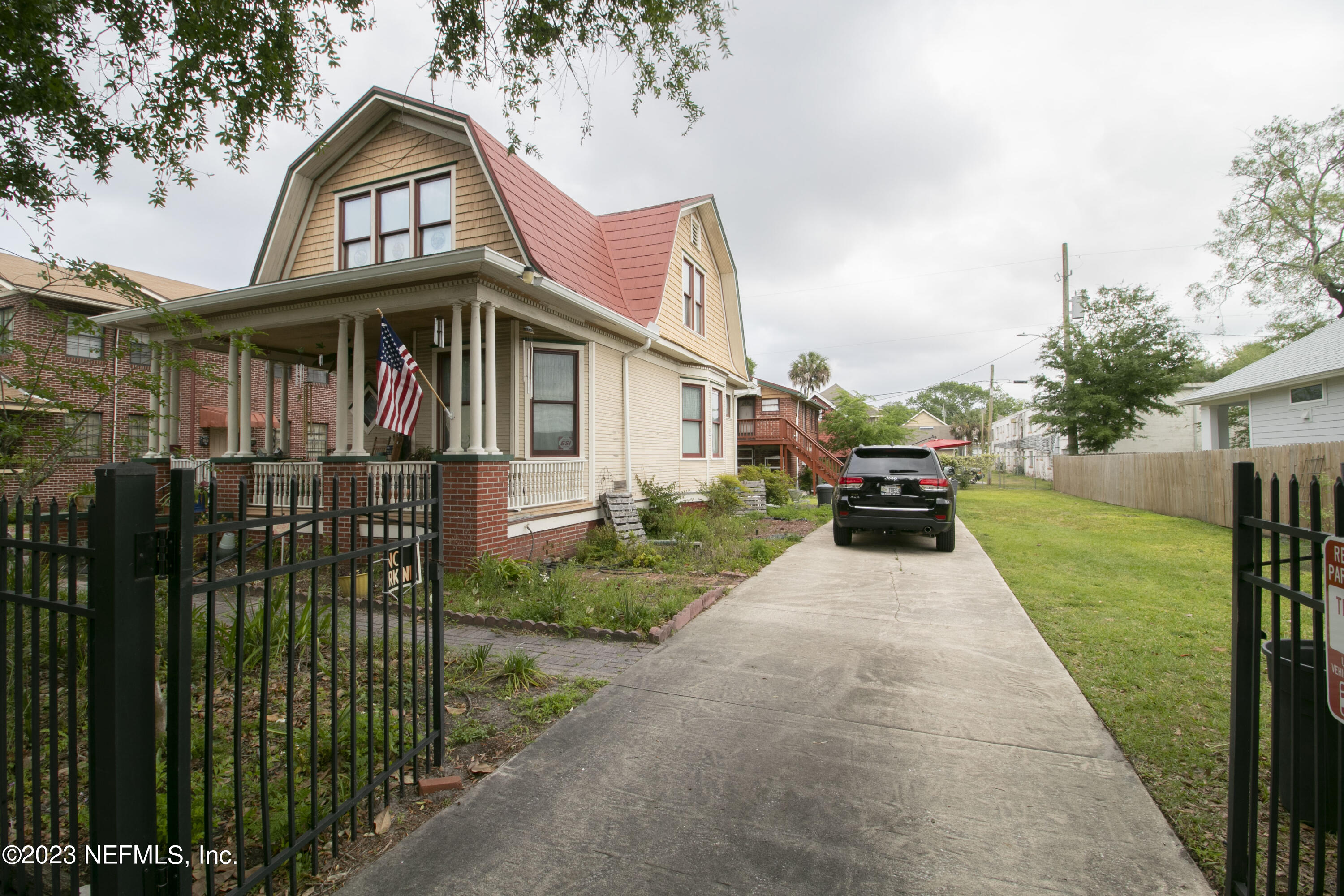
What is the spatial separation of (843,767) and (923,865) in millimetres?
801

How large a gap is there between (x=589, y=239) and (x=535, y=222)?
8.78 feet

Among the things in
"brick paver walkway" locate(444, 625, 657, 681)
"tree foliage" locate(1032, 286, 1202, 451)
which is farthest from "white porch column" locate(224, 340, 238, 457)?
"tree foliage" locate(1032, 286, 1202, 451)

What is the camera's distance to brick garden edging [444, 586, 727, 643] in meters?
5.71

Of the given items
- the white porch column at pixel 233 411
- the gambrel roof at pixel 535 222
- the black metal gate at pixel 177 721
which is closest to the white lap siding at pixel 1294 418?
the gambrel roof at pixel 535 222

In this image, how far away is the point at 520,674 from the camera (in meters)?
4.64

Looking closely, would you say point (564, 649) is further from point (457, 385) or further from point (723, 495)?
point (723, 495)

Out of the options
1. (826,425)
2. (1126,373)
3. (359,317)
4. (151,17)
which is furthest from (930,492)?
(1126,373)

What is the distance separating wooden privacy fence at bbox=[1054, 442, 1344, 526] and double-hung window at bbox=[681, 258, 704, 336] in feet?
34.2

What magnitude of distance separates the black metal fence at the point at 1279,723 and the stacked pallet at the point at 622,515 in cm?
847

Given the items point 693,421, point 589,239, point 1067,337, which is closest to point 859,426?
point 1067,337

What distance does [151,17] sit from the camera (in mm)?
5172

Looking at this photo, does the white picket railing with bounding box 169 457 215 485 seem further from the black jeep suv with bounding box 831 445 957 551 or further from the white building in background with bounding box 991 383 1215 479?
the white building in background with bounding box 991 383 1215 479

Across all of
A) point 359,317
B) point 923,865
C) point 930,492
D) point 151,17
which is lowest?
point 923,865

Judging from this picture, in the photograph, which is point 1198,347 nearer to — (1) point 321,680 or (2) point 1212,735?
(2) point 1212,735
